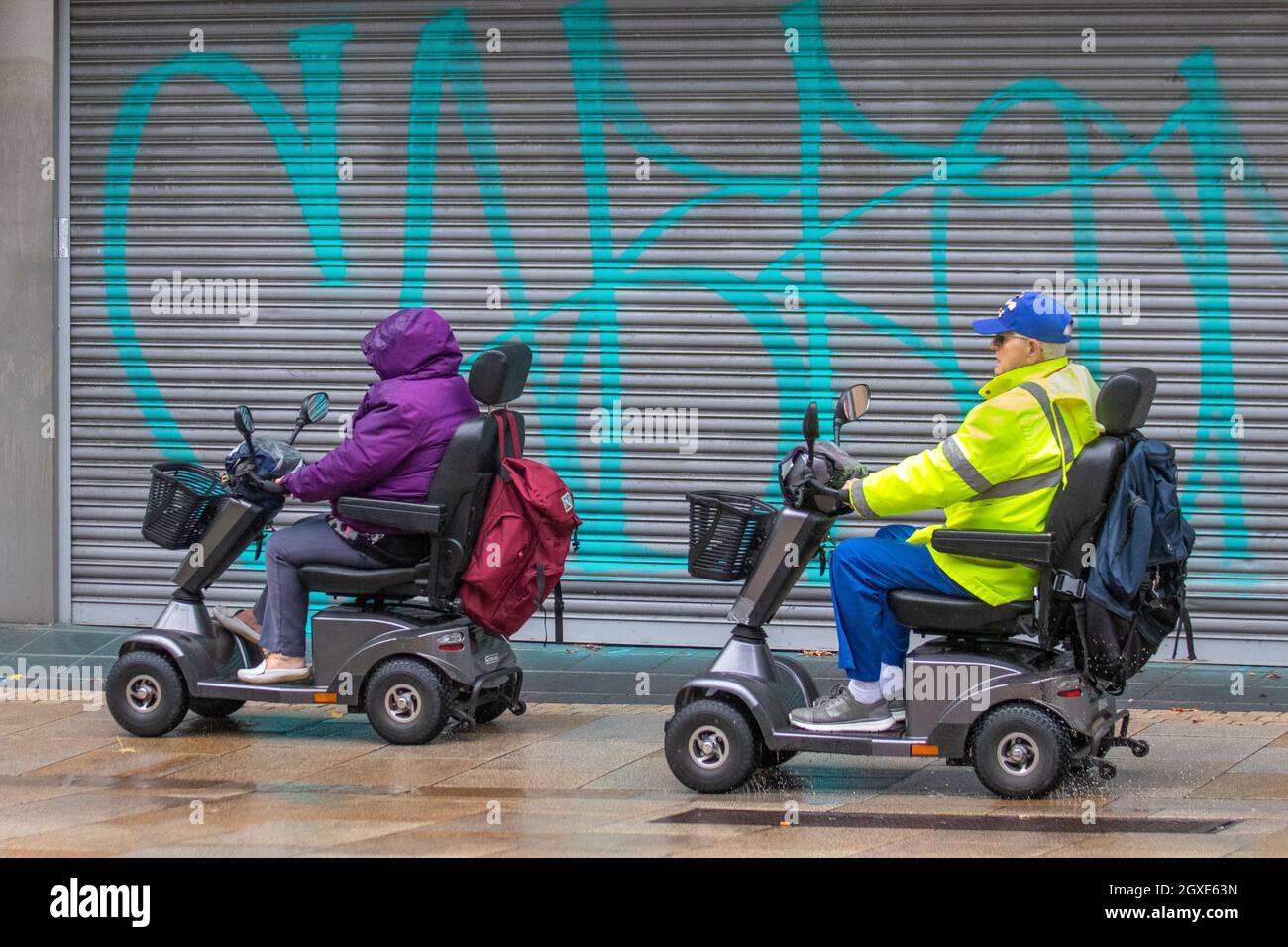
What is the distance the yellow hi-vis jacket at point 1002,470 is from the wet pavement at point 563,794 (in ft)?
2.81

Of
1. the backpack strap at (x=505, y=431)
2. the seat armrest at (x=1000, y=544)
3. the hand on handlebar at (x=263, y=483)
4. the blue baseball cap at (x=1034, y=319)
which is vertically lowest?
the seat armrest at (x=1000, y=544)

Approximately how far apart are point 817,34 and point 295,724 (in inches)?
182

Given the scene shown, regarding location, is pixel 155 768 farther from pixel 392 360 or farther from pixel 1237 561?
pixel 1237 561

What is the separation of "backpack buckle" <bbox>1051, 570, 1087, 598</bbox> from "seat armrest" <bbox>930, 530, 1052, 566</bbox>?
140 millimetres

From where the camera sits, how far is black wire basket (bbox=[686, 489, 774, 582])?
6.36 m

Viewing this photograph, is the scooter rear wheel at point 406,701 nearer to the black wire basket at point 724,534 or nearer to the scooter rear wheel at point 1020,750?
the black wire basket at point 724,534

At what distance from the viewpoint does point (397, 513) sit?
7.07 meters

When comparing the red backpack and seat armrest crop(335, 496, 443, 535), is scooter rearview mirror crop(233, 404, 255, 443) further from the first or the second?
the red backpack

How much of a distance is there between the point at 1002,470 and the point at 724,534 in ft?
3.42

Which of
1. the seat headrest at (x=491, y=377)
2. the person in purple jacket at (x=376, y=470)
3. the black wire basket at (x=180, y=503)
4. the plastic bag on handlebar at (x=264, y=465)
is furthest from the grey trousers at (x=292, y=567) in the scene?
the seat headrest at (x=491, y=377)

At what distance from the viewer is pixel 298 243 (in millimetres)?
9852

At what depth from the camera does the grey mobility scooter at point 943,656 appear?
19.9 ft

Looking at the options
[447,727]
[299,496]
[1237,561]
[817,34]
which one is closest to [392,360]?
[299,496]

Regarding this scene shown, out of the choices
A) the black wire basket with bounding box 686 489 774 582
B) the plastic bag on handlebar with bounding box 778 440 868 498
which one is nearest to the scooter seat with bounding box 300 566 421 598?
the black wire basket with bounding box 686 489 774 582
